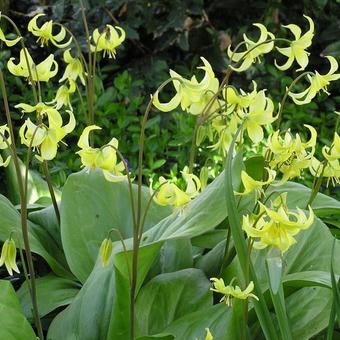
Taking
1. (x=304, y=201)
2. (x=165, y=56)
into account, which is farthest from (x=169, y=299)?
(x=165, y=56)

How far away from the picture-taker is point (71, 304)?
168cm

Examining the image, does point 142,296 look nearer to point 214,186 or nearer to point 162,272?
point 162,272

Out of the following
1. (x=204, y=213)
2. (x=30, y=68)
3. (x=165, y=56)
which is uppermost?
(x=30, y=68)

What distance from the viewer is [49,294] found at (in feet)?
6.05

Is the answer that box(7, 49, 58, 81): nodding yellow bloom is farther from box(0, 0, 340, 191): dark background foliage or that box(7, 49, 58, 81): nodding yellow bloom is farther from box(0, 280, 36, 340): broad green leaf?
box(0, 0, 340, 191): dark background foliage

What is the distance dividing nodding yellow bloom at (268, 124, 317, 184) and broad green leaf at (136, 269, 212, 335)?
1.02ft

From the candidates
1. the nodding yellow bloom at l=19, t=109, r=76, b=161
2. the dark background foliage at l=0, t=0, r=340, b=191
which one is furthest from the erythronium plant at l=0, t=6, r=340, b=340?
the dark background foliage at l=0, t=0, r=340, b=191

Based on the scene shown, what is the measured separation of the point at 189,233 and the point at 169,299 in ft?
0.74

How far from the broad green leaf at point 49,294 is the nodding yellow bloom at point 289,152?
59 cm

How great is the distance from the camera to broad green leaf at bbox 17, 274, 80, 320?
1796 millimetres

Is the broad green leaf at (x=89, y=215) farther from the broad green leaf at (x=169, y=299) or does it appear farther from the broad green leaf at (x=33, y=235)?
the broad green leaf at (x=169, y=299)

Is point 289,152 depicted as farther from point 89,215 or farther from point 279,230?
point 89,215

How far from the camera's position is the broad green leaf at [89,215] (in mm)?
1838

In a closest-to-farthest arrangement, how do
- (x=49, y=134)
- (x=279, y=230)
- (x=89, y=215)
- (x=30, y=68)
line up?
(x=279, y=230), (x=49, y=134), (x=30, y=68), (x=89, y=215)
